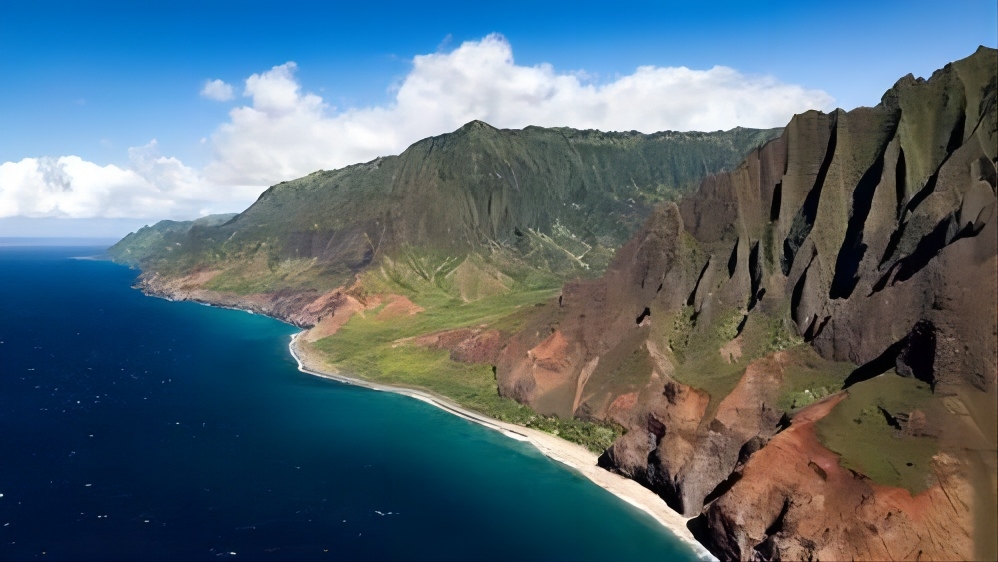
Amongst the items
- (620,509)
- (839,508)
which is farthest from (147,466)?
(839,508)

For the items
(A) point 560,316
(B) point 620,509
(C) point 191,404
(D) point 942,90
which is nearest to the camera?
(B) point 620,509

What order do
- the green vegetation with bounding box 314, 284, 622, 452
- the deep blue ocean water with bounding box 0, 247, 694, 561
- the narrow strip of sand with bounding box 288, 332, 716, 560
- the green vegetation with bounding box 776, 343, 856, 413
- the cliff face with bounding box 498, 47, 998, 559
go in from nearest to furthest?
1. the cliff face with bounding box 498, 47, 998, 559
2. the deep blue ocean water with bounding box 0, 247, 694, 561
3. the narrow strip of sand with bounding box 288, 332, 716, 560
4. the green vegetation with bounding box 776, 343, 856, 413
5. the green vegetation with bounding box 314, 284, 622, 452

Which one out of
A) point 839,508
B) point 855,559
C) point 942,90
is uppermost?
point 942,90

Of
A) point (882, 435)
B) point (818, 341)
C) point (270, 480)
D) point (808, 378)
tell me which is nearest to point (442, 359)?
point (270, 480)

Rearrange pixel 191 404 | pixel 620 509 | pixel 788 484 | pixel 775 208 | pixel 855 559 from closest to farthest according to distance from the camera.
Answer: pixel 855 559, pixel 788 484, pixel 620 509, pixel 775 208, pixel 191 404

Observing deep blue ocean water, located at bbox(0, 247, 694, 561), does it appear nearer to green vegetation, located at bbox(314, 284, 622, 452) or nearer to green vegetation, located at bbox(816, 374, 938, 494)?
green vegetation, located at bbox(314, 284, 622, 452)

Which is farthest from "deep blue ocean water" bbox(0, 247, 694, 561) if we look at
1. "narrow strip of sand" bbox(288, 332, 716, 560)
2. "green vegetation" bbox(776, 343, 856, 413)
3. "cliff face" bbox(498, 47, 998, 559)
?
"green vegetation" bbox(776, 343, 856, 413)

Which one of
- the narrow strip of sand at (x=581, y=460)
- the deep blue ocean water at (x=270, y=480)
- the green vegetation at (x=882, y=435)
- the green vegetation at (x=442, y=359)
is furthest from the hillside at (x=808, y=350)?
the deep blue ocean water at (x=270, y=480)

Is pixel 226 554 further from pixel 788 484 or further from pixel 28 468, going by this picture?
pixel 788 484
